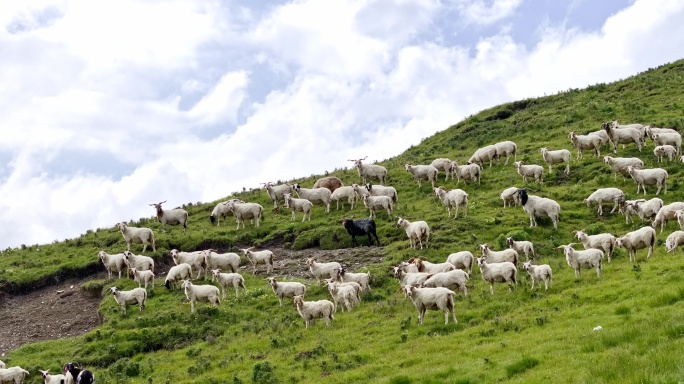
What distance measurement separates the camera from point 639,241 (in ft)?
76.8

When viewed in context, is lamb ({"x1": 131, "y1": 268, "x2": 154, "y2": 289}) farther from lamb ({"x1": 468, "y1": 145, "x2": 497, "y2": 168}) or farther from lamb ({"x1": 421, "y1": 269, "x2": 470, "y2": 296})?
lamb ({"x1": 468, "y1": 145, "x2": 497, "y2": 168})

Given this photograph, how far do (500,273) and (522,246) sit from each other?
4750 millimetres

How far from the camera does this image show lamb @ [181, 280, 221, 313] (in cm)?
2647

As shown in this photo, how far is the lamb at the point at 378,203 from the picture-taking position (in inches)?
1425

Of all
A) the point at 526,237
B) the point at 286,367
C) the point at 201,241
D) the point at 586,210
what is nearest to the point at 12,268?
the point at 201,241

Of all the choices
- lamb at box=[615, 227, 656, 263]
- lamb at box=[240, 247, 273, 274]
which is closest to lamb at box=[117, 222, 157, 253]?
lamb at box=[240, 247, 273, 274]

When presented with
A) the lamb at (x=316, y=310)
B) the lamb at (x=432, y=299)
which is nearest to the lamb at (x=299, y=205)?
the lamb at (x=316, y=310)

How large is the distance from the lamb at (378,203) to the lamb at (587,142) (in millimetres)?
12498

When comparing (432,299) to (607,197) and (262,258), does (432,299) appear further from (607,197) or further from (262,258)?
(607,197)

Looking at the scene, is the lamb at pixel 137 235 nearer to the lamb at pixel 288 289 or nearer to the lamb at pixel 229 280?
the lamb at pixel 229 280

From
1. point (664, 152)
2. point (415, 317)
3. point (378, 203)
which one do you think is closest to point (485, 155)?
point (378, 203)

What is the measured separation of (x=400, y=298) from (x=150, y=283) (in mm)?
12889

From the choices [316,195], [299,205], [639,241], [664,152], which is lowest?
[639,241]

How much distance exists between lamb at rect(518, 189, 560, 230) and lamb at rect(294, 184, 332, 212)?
12820 mm
